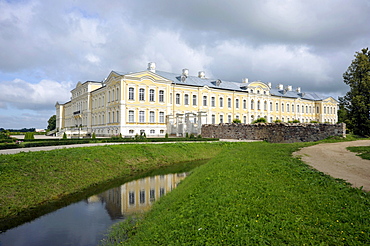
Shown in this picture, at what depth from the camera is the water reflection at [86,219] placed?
23.0 ft

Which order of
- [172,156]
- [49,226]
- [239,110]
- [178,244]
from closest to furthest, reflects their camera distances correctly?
[178,244]
[49,226]
[172,156]
[239,110]

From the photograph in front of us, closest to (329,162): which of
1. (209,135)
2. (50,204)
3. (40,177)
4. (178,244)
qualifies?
(178,244)

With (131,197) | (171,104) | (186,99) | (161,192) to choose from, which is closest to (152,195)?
(161,192)

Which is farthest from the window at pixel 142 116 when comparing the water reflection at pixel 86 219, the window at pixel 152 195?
the window at pixel 152 195

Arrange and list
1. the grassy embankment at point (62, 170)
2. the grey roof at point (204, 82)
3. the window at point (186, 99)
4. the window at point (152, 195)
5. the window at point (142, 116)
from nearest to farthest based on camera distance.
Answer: the grassy embankment at point (62, 170), the window at point (152, 195), the window at point (142, 116), the window at point (186, 99), the grey roof at point (204, 82)

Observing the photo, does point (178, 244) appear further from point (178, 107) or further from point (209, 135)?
point (178, 107)

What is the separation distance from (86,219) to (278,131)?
19.9 m

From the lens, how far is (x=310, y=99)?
6475 cm

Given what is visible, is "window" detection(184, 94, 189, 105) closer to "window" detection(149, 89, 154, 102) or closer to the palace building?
the palace building

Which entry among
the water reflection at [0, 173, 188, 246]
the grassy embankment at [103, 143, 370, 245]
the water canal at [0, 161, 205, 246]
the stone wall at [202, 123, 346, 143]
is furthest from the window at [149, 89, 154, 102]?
the grassy embankment at [103, 143, 370, 245]

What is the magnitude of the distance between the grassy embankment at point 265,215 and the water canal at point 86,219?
0.84m

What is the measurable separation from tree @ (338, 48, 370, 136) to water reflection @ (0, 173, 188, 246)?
2267 cm

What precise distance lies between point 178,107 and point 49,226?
36518 millimetres

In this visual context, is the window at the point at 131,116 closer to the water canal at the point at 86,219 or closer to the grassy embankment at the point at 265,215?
the water canal at the point at 86,219
